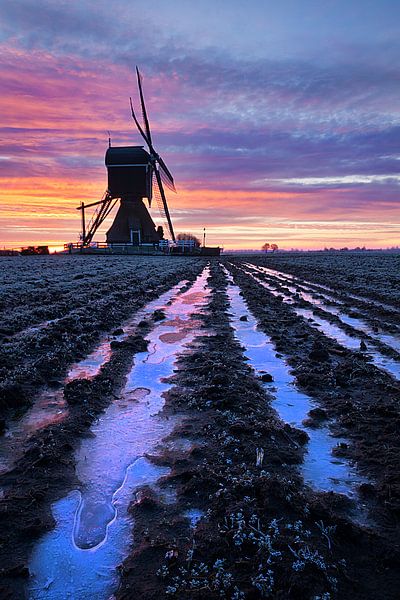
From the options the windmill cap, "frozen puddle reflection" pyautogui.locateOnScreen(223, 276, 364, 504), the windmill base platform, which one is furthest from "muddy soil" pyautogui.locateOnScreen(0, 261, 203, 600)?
the windmill base platform

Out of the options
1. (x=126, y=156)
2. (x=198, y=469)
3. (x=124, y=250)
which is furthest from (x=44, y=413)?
(x=124, y=250)

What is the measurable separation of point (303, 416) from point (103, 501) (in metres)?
2.73

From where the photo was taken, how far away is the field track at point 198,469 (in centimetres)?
268

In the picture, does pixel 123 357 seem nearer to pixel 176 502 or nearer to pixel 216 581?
pixel 176 502

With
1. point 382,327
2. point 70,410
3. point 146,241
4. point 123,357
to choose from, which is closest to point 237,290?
point 382,327

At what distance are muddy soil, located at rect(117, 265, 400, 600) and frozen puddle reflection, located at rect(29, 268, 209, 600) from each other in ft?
0.49

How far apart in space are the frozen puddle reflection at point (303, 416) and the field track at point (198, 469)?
0.07 ft

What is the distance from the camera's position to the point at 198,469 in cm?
382

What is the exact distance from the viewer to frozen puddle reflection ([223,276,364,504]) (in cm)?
378

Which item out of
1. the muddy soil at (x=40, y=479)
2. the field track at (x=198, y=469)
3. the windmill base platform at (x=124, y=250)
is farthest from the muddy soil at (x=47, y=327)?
the windmill base platform at (x=124, y=250)

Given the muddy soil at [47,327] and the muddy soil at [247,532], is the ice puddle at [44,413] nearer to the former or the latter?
the muddy soil at [47,327]

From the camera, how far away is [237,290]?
1906 centimetres

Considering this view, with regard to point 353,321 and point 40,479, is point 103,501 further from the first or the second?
point 353,321

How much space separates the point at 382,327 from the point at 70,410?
27.4 ft
